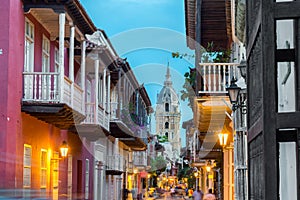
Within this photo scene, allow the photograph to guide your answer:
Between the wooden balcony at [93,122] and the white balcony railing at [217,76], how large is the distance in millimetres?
7329

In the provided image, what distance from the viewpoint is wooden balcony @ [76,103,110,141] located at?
2374 cm

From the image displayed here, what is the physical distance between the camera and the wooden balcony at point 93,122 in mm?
23741

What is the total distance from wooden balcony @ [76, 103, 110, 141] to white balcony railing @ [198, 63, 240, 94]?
289 inches

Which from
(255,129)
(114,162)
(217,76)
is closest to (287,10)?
(255,129)

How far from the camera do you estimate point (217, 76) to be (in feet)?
56.2

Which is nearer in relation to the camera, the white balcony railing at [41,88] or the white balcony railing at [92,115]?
the white balcony railing at [41,88]

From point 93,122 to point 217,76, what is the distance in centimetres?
781

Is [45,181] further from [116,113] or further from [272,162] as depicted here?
[272,162]

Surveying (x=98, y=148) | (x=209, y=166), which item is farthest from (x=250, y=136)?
(x=209, y=166)

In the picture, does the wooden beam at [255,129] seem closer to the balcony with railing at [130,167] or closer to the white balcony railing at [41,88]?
the white balcony railing at [41,88]

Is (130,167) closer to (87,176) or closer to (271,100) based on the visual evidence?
(87,176)

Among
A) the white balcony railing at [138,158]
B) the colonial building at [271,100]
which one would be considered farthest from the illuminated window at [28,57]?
the white balcony railing at [138,158]

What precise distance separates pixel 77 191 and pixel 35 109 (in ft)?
30.4

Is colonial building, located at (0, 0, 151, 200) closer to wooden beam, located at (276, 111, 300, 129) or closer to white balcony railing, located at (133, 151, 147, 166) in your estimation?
wooden beam, located at (276, 111, 300, 129)
